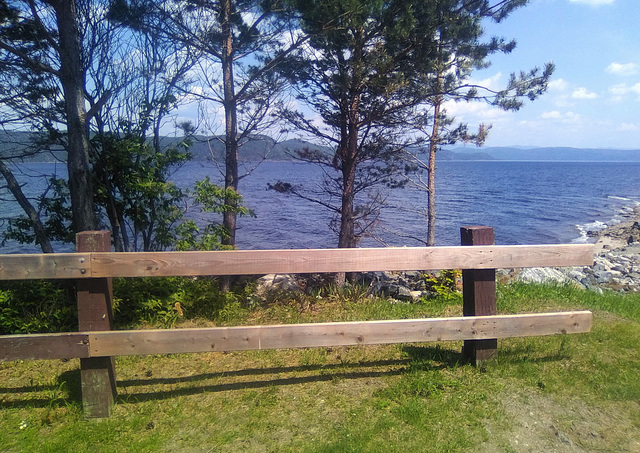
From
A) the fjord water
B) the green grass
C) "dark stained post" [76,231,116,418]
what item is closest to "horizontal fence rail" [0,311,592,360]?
"dark stained post" [76,231,116,418]

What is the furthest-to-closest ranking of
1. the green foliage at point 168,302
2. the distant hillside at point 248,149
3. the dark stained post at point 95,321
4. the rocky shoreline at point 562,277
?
the distant hillside at point 248,149
the rocky shoreline at point 562,277
the green foliage at point 168,302
the dark stained post at point 95,321

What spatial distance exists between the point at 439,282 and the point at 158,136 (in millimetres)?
5813

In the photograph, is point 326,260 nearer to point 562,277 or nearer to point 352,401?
point 352,401

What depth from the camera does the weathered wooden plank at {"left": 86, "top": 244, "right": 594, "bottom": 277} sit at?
12.2 feet

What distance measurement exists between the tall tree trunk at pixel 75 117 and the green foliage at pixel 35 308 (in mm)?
1247

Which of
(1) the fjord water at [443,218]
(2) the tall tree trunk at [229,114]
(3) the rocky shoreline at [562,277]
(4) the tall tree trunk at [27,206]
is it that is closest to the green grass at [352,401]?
(3) the rocky shoreline at [562,277]

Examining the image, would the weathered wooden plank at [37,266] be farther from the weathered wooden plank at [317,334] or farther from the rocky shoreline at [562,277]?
the rocky shoreline at [562,277]

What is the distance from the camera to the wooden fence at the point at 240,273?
3.63 m

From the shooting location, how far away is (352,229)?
1179 cm

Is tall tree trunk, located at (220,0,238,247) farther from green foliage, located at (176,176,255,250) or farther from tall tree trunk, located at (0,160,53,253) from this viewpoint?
tall tree trunk, located at (0,160,53,253)

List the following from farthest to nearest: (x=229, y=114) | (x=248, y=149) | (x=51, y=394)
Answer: (x=248, y=149)
(x=229, y=114)
(x=51, y=394)

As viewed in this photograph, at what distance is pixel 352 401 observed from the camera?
387cm

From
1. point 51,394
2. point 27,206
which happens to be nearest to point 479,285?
point 51,394

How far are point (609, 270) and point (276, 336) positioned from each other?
17.2 m
